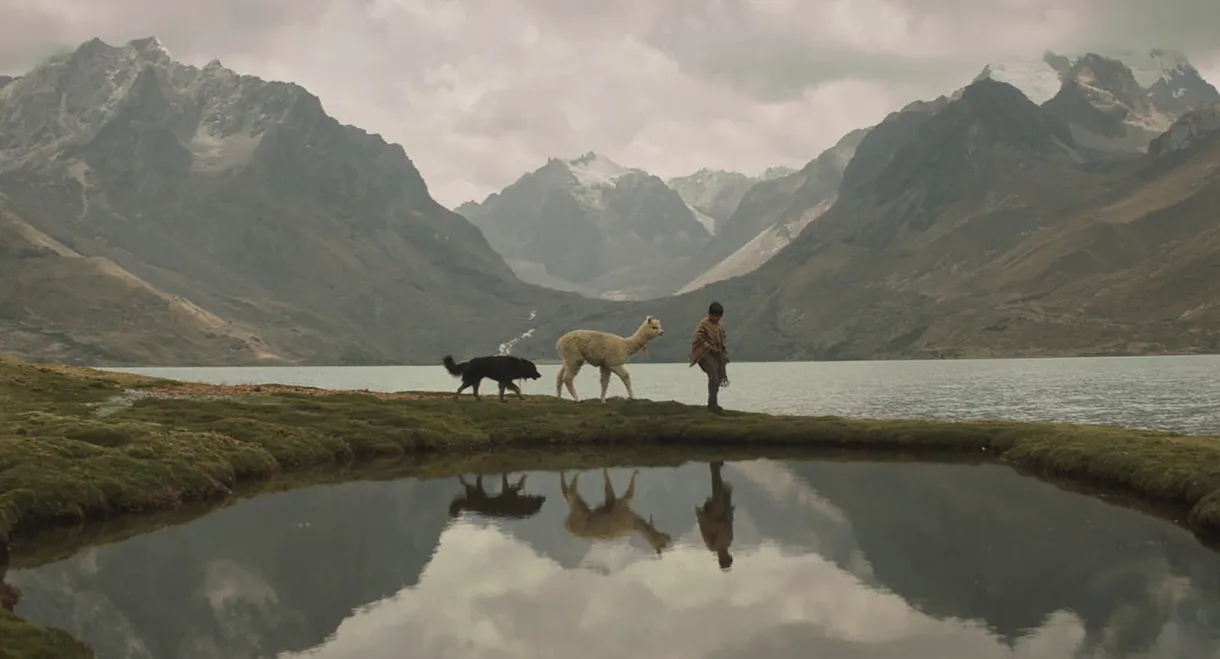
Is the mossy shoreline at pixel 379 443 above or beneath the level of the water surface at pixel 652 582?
above

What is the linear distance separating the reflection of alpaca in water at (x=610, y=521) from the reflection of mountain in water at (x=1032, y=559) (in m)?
5.15

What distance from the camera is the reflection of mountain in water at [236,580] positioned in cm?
1630

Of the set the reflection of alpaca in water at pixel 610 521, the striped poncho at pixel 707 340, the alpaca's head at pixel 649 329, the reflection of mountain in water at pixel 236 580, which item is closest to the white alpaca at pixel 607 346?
the alpaca's head at pixel 649 329

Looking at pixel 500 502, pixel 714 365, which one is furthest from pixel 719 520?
pixel 714 365

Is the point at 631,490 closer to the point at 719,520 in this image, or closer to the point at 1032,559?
the point at 719,520

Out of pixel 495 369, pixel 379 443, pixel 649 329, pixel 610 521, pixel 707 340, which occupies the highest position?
pixel 649 329

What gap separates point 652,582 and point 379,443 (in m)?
26.5

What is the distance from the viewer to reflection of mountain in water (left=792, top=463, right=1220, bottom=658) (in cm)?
1638

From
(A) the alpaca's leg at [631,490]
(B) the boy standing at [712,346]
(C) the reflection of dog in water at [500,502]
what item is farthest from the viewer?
(B) the boy standing at [712,346]

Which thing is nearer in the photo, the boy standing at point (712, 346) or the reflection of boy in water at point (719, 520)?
the reflection of boy in water at point (719, 520)

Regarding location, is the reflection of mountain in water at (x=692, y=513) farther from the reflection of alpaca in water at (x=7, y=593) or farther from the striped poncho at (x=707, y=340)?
the reflection of alpaca in water at (x=7, y=593)

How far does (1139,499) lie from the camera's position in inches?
1126

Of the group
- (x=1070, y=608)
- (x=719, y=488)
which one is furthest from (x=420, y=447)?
(x=1070, y=608)

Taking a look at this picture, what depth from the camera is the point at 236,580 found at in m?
19.9
